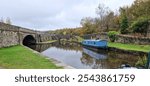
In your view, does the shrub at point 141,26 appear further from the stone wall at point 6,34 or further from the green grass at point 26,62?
the green grass at point 26,62

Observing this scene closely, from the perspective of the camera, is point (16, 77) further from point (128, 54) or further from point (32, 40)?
point (32, 40)

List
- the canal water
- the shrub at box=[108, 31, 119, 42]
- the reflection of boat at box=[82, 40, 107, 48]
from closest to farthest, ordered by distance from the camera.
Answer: the canal water, the reflection of boat at box=[82, 40, 107, 48], the shrub at box=[108, 31, 119, 42]

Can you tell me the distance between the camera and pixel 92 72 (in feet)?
22.1

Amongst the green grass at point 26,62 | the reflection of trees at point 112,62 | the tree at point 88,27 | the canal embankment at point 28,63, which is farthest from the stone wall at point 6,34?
the tree at point 88,27

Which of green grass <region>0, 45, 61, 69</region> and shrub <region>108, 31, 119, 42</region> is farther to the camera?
shrub <region>108, 31, 119, 42</region>

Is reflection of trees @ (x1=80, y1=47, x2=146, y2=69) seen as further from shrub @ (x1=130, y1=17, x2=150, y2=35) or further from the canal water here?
shrub @ (x1=130, y1=17, x2=150, y2=35)

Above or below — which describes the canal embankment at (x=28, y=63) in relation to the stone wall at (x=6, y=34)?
below

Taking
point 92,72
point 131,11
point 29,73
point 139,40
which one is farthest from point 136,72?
point 131,11

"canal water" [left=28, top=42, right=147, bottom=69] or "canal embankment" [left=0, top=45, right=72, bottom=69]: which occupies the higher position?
"canal embankment" [left=0, top=45, right=72, bottom=69]

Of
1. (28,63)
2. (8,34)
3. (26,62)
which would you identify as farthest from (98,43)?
(28,63)

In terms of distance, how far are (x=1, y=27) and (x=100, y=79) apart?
20.6 meters

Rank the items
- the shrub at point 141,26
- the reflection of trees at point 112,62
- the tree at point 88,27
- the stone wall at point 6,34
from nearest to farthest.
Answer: the reflection of trees at point 112,62 → the stone wall at point 6,34 → the shrub at point 141,26 → the tree at point 88,27

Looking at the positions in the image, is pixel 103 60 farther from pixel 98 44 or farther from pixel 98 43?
pixel 98 43

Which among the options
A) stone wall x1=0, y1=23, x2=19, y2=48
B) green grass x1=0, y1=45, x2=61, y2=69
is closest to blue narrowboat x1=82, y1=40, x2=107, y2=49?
stone wall x1=0, y1=23, x2=19, y2=48
